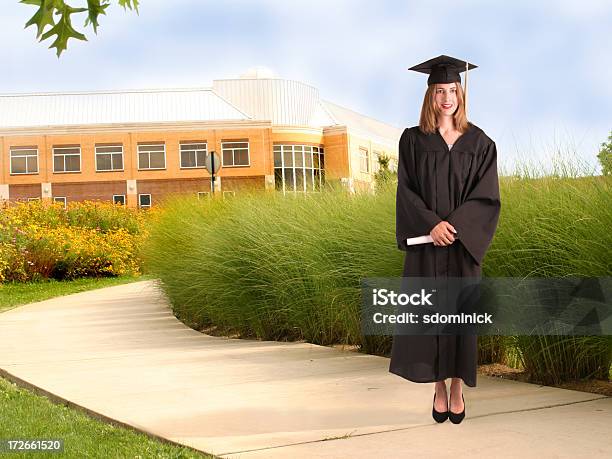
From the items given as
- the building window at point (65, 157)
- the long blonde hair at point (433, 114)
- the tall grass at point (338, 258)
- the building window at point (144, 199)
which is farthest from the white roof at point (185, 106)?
the long blonde hair at point (433, 114)

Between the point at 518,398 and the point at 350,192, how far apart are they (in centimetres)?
406

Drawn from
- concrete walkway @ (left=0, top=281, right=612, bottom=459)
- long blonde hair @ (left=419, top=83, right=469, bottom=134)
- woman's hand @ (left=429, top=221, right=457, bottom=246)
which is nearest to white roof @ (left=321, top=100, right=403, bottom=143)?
concrete walkway @ (left=0, top=281, right=612, bottom=459)

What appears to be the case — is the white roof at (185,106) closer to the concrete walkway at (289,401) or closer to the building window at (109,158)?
the building window at (109,158)

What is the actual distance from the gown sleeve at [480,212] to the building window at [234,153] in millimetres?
49324

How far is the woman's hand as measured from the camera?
14.0ft

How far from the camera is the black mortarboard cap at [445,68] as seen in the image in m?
4.41

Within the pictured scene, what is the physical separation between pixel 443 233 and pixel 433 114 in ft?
2.07

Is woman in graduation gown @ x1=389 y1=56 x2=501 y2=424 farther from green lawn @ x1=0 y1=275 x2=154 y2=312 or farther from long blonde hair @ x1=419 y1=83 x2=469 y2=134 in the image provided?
green lawn @ x1=0 y1=275 x2=154 y2=312

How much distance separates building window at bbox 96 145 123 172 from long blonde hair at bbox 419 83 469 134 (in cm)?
5005

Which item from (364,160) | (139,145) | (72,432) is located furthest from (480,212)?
(364,160)

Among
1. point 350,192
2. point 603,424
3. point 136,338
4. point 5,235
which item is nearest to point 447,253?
point 603,424

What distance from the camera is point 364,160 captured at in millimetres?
59219

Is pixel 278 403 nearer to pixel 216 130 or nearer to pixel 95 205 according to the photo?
pixel 95 205

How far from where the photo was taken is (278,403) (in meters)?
5.39
